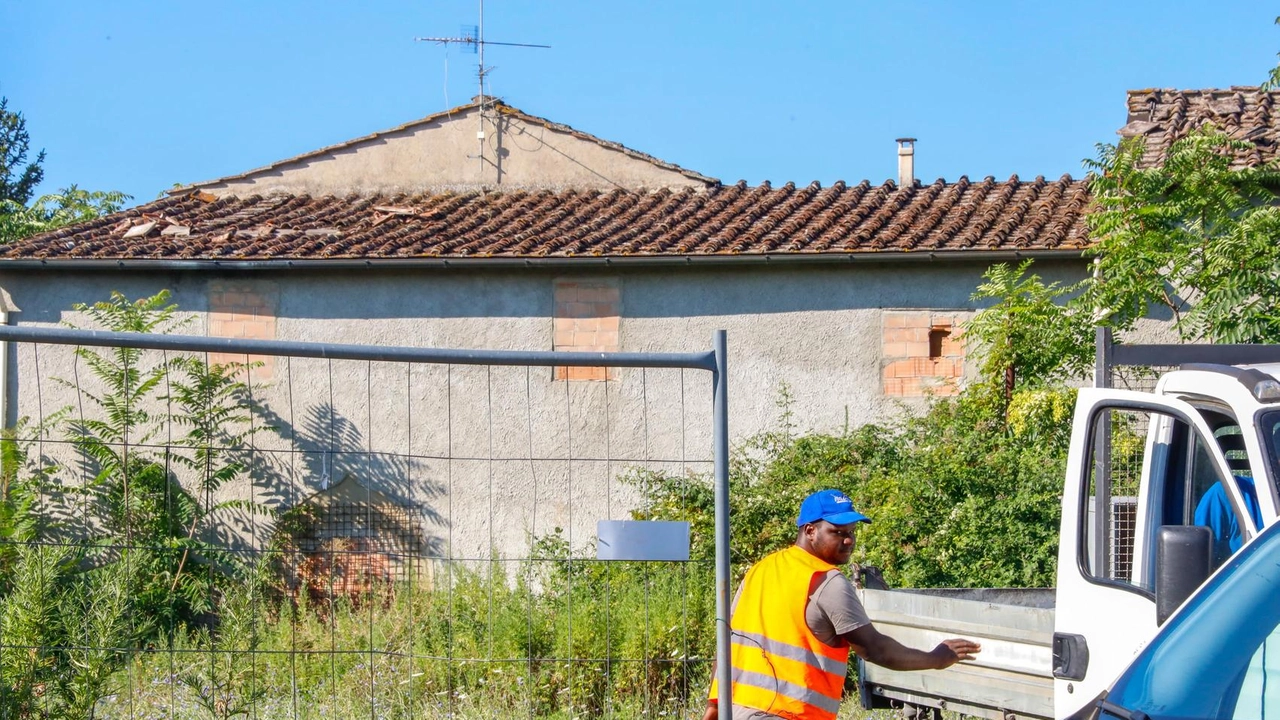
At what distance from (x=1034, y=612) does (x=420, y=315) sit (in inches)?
404

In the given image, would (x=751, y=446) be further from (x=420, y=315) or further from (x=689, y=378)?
(x=420, y=315)

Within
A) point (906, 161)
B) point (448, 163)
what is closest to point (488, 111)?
point (448, 163)

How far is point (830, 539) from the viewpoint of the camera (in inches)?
183

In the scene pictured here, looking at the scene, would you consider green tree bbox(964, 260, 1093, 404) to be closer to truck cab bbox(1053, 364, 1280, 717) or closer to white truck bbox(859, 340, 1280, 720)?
white truck bbox(859, 340, 1280, 720)

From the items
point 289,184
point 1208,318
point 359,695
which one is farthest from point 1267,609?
point 289,184

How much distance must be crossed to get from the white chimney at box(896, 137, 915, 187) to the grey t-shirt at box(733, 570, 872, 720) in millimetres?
14574

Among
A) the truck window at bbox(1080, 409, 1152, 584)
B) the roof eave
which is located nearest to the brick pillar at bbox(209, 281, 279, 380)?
the roof eave

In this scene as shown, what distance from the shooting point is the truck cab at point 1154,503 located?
4.09m

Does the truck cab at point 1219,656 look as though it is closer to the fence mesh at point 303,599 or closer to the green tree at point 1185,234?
the fence mesh at point 303,599

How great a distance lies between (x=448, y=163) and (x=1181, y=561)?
51.1 feet

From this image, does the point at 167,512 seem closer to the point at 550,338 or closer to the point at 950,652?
the point at 950,652

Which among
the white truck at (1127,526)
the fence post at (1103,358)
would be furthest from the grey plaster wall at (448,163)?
the fence post at (1103,358)

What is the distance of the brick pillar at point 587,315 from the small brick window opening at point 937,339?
340 centimetres

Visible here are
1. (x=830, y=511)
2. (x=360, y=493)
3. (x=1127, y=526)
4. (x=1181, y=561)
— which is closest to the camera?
(x=1181, y=561)
